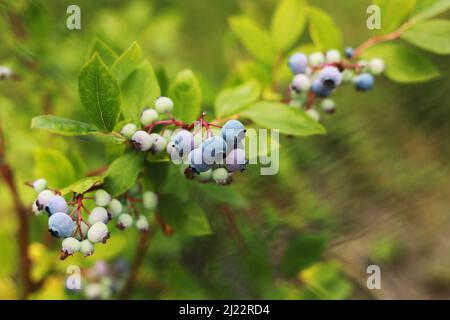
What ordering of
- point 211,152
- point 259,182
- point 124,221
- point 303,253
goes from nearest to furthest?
point 211,152, point 124,221, point 303,253, point 259,182

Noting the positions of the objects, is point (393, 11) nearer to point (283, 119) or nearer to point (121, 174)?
point (283, 119)

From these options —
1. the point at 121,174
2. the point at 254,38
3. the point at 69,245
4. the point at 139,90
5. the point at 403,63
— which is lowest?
the point at 69,245

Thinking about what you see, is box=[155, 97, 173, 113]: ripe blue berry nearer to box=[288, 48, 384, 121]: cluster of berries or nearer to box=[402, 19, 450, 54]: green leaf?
box=[288, 48, 384, 121]: cluster of berries

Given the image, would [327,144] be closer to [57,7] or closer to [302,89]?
[57,7]

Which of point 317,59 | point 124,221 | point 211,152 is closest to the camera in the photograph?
point 211,152

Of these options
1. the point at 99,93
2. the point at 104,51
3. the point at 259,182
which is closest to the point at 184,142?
the point at 99,93

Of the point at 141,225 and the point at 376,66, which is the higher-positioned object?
the point at 376,66

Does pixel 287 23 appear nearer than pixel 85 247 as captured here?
No
